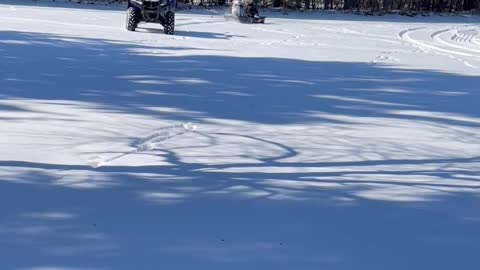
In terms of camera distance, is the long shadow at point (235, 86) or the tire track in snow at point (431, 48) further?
the tire track in snow at point (431, 48)

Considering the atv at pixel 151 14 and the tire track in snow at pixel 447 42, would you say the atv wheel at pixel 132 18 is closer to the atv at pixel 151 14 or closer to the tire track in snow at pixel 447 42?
the atv at pixel 151 14

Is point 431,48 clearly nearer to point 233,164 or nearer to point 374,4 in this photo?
point 233,164

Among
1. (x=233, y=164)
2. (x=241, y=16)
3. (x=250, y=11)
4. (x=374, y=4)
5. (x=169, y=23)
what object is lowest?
(x=374, y=4)

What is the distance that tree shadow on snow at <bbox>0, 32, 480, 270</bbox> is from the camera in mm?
5754

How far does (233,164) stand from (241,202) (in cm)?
132

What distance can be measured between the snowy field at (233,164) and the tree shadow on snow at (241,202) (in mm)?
19

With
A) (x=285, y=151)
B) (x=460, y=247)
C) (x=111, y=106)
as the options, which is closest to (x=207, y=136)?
(x=285, y=151)

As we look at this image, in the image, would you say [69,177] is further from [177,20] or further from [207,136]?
[177,20]

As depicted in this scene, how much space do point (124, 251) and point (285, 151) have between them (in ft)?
11.7

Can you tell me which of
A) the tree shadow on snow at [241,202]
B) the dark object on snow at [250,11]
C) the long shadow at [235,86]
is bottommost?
the dark object on snow at [250,11]

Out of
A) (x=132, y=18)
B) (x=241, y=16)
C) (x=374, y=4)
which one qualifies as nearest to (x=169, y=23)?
(x=132, y=18)

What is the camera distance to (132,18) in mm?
25281

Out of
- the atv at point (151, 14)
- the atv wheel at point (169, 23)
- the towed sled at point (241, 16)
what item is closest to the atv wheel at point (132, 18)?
the atv at point (151, 14)

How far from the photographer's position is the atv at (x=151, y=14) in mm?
24859
